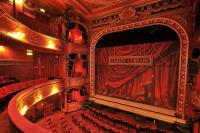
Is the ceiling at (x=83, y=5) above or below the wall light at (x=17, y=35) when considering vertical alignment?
above

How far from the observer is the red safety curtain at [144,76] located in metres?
4.93

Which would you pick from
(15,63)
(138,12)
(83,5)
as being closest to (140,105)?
(138,12)

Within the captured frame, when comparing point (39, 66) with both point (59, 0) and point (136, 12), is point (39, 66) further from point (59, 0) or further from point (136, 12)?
point (136, 12)

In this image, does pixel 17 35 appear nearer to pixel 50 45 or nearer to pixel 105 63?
pixel 50 45

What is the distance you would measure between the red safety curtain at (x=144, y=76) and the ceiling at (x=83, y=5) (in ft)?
7.33

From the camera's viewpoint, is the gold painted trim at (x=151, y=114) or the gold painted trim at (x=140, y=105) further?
the gold painted trim at (x=140, y=105)

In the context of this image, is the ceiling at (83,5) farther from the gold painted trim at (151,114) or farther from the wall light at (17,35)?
the gold painted trim at (151,114)

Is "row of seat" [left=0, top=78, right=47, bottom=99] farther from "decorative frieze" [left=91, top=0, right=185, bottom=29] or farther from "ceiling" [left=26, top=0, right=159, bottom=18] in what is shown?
"decorative frieze" [left=91, top=0, right=185, bottom=29]

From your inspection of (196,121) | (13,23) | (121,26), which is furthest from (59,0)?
(196,121)

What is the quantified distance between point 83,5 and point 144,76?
5.05 m

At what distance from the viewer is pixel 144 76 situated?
18.3 ft

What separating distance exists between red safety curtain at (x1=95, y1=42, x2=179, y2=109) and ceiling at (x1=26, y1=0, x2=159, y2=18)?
2235 mm

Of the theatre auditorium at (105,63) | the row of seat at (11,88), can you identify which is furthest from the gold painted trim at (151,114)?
the row of seat at (11,88)

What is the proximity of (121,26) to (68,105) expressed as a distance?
5.71m
